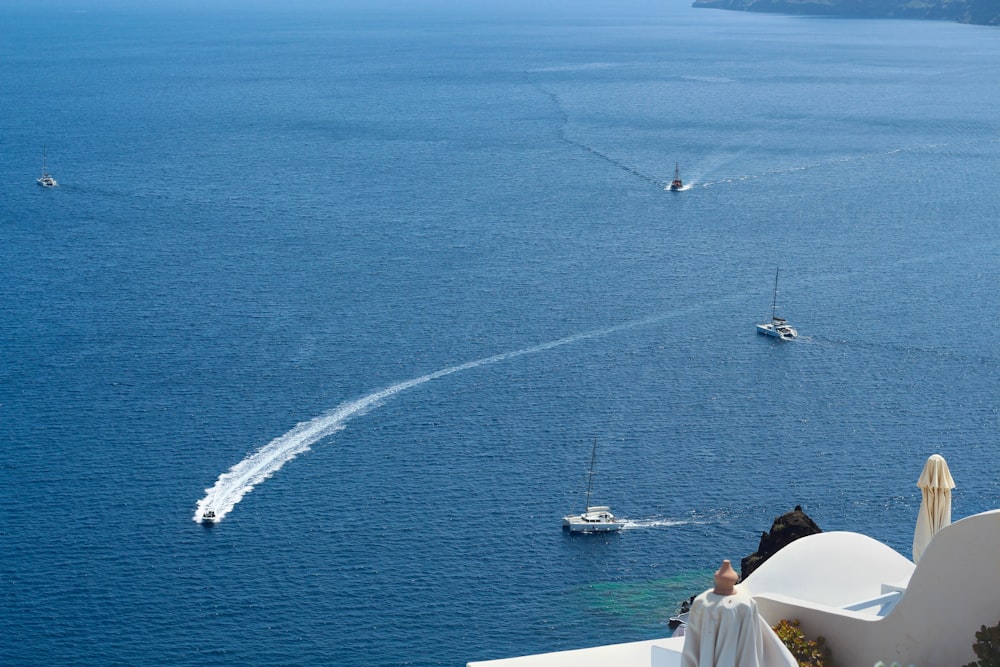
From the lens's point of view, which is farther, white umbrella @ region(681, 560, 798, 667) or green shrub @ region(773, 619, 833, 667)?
green shrub @ region(773, 619, 833, 667)

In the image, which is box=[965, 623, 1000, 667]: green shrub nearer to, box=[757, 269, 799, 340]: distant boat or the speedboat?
the speedboat

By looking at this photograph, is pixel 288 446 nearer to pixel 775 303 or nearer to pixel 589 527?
pixel 589 527

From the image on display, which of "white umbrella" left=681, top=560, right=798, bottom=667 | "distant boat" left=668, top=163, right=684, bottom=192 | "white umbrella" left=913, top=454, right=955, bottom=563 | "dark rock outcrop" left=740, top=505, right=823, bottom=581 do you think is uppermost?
"distant boat" left=668, top=163, right=684, bottom=192

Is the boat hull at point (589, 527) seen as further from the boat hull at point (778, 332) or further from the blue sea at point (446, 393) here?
the boat hull at point (778, 332)

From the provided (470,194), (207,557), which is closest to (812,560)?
(207,557)

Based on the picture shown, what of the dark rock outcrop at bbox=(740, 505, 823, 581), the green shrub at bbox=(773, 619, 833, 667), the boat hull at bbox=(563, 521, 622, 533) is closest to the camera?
the green shrub at bbox=(773, 619, 833, 667)

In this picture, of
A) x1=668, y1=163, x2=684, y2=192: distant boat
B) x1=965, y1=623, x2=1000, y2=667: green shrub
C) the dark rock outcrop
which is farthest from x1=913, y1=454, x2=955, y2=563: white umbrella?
x1=668, y1=163, x2=684, y2=192: distant boat

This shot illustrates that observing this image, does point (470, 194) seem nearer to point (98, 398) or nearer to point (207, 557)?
point (98, 398)

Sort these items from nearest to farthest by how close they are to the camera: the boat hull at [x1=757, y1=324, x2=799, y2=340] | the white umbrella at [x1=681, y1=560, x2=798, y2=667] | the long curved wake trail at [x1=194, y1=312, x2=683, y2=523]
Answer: the white umbrella at [x1=681, y1=560, x2=798, y2=667], the long curved wake trail at [x1=194, y1=312, x2=683, y2=523], the boat hull at [x1=757, y1=324, x2=799, y2=340]
